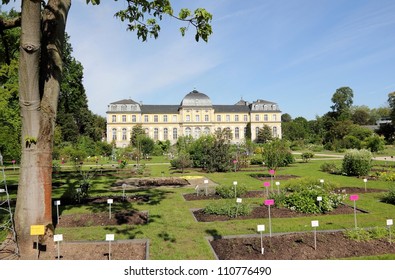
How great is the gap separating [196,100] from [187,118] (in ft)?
14.0

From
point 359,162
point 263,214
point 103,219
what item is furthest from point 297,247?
point 359,162

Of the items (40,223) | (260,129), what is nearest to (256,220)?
(40,223)

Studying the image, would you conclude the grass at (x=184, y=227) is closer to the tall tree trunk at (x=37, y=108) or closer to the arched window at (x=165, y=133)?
the tall tree trunk at (x=37, y=108)

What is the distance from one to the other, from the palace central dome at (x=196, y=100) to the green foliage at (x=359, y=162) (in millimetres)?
49141

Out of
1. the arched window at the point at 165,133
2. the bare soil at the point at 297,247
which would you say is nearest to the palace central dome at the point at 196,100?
the arched window at the point at 165,133

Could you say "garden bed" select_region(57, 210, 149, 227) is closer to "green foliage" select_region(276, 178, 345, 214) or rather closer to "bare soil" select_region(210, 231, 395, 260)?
"bare soil" select_region(210, 231, 395, 260)

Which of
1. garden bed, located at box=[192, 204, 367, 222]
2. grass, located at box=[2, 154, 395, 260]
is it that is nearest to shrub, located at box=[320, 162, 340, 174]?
grass, located at box=[2, 154, 395, 260]

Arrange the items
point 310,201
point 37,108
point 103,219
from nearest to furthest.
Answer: point 37,108, point 103,219, point 310,201

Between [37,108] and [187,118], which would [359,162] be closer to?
[37,108]

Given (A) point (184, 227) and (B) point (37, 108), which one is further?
(A) point (184, 227)

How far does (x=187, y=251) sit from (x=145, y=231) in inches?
54.4

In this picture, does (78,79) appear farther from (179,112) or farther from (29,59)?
(179,112)

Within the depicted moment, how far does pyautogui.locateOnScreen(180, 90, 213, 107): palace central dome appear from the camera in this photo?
206 feet

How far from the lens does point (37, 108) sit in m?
4.60
